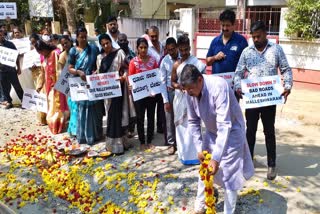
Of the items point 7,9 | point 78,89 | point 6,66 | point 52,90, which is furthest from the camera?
point 7,9

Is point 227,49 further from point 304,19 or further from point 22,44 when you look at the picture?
point 304,19

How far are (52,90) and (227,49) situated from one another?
136 inches

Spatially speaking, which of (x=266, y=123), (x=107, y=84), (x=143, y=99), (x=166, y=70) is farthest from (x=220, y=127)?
(x=107, y=84)

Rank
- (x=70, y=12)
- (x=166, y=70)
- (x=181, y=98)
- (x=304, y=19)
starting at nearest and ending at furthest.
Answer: (x=181, y=98) < (x=166, y=70) < (x=304, y=19) < (x=70, y=12)

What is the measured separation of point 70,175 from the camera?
475 cm

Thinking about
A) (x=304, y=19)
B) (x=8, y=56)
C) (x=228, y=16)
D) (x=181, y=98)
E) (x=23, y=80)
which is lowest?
(x=23, y=80)

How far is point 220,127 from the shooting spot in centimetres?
289

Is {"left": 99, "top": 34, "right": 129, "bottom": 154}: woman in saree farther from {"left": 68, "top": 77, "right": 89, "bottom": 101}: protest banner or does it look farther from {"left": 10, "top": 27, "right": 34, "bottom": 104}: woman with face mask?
{"left": 10, "top": 27, "right": 34, "bottom": 104}: woman with face mask

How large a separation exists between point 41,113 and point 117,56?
273cm

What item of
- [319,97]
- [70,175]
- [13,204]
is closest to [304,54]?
[319,97]

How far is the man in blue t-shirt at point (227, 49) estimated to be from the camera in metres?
4.33

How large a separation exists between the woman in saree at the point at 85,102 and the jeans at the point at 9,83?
10.1 ft

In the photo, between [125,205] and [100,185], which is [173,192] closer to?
[125,205]

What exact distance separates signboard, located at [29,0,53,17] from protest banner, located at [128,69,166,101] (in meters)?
7.75
